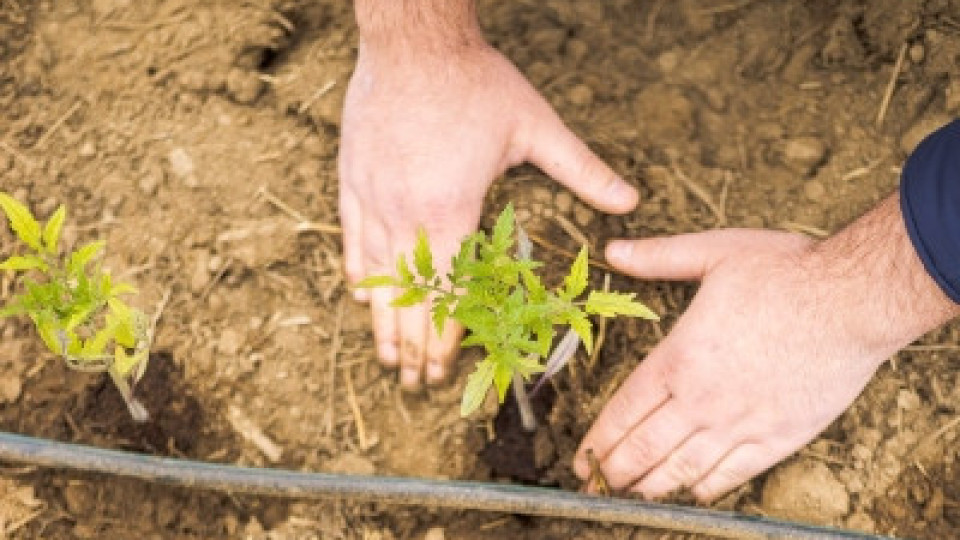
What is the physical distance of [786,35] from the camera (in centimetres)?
271

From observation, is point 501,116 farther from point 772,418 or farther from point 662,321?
point 772,418

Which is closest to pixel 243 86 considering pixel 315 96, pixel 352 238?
pixel 315 96

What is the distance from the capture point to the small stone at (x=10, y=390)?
7.48 ft

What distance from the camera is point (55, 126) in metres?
2.58

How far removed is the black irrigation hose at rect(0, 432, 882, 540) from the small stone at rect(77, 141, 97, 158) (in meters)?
0.73

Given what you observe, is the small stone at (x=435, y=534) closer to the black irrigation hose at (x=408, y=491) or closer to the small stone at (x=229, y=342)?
the black irrigation hose at (x=408, y=491)

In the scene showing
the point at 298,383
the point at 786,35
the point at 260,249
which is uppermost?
the point at 786,35

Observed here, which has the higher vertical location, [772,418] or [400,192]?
[400,192]

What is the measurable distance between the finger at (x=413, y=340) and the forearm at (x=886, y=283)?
83 cm

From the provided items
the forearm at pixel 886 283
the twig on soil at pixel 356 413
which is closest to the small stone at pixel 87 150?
the twig on soil at pixel 356 413

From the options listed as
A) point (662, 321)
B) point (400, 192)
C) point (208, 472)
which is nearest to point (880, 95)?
point (662, 321)

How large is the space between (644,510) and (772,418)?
0.35m

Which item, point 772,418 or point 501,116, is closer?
point 772,418

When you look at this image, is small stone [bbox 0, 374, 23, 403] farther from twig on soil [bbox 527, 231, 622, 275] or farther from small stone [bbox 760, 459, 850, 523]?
small stone [bbox 760, 459, 850, 523]
